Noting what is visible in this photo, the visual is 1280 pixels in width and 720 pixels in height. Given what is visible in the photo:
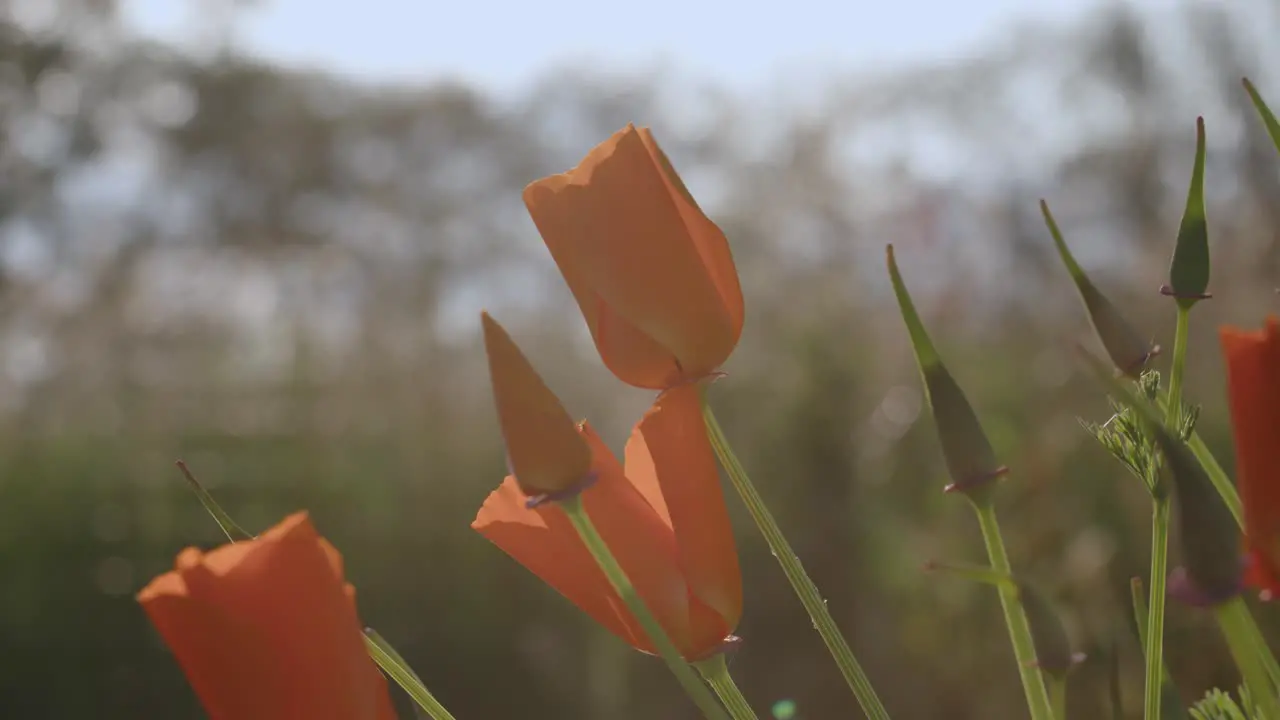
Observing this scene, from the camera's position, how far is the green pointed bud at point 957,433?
226 mm

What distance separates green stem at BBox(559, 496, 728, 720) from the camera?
19 cm

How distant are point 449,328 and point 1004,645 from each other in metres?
2.00

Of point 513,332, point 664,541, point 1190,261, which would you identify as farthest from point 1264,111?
point 513,332

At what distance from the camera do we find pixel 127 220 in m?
4.28

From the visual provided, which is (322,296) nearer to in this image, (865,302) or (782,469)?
(865,302)

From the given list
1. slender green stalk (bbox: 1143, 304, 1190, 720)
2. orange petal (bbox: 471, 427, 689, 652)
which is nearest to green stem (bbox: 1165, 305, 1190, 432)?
slender green stalk (bbox: 1143, 304, 1190, 720)

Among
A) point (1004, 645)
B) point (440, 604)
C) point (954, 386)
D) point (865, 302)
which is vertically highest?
point (954, 386)

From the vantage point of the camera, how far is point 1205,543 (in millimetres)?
174

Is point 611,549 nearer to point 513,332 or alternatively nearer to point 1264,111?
point 1264,111

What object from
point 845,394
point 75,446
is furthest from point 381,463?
point 845,394

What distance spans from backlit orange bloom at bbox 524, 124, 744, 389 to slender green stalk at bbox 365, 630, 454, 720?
0.25 ft

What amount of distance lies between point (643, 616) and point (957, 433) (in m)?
0.08

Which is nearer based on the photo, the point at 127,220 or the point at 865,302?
the point at 865,302

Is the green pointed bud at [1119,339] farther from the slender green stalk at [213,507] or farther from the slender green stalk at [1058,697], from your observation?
the slender green stalk at [213,507]
